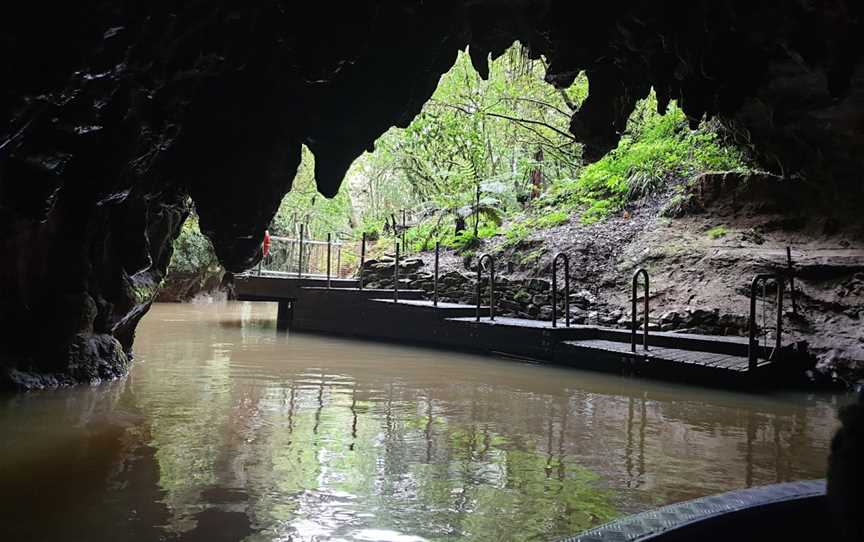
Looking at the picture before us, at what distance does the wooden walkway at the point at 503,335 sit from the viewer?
8.30 meters

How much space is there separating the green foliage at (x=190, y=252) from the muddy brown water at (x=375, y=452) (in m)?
17.5

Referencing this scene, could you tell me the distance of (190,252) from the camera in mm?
25547

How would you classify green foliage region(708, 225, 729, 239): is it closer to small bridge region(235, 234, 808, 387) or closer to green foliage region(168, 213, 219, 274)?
small bridge region(235, 234, 808, 387)

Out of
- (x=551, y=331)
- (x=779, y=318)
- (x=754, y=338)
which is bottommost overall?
(x=551, y=331)

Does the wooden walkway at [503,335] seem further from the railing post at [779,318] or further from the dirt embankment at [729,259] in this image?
the dirt embankment at [729,259]

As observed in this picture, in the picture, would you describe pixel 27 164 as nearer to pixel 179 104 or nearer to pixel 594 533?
pixel 179 104

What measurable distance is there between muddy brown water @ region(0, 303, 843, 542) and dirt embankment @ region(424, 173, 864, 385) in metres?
1.74

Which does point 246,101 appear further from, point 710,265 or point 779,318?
point 710,265

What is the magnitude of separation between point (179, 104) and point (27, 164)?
2.22 meters

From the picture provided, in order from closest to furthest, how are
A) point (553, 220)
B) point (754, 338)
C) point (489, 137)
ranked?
point (754, 338)
point (553, 220)
point (489, 137)

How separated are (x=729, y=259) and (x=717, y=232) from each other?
40.4 inches

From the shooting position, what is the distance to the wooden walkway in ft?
27.2

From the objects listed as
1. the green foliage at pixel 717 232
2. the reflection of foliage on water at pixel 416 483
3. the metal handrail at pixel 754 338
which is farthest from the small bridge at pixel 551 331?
the reflection of foliage on water at pixel 416 483

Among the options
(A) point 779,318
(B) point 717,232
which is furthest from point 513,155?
(A) point 779,318
